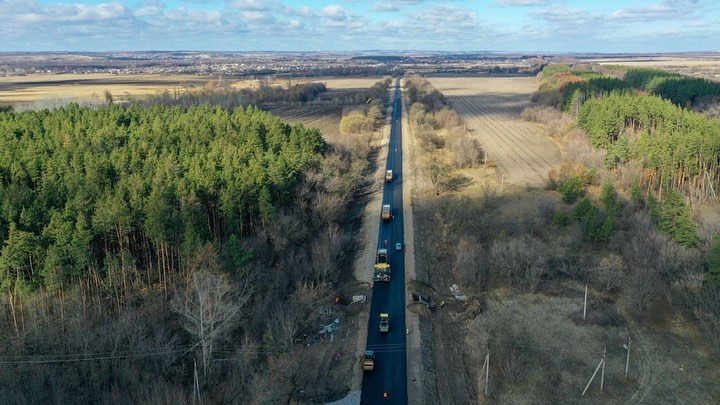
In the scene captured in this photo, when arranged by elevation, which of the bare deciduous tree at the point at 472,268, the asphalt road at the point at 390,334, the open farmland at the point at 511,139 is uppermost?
the open farmland at the point at 511,139

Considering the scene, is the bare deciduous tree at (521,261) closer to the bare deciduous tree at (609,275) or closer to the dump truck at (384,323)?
the bare deciduous tree at (609,275)

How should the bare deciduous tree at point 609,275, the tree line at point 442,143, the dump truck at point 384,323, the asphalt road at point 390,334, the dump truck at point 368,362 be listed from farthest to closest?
the tree line at point 442,143 → the bare deciduous tree at point 609,275 → the dump truck at point 384,323 → the dump truck at point 368,362 → the asphalt road at point 390,334

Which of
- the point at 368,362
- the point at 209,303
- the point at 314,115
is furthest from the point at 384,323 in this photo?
the point at 314,115

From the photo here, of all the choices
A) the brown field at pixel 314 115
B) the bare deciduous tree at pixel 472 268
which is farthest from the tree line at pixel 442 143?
the bare deciduous tree at pixel 472 268

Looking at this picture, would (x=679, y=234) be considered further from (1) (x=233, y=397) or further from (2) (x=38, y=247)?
(2) (x=38, y=247)

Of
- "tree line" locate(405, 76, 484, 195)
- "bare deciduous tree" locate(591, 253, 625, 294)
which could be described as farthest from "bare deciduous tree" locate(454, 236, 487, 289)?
"tree line" locate(405, 76, 484, 195)

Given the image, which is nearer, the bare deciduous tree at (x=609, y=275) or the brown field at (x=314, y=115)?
the bare deciduous tree at (x=609, y=275)

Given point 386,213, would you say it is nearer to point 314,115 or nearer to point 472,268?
point 472,268

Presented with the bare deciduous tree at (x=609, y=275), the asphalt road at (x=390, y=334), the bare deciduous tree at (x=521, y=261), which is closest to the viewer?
the asphalt road at (x=390, y=334)

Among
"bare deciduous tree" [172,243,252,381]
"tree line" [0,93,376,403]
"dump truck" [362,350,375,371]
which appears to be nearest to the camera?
"bare deciduous tree" [172,243,252,381]

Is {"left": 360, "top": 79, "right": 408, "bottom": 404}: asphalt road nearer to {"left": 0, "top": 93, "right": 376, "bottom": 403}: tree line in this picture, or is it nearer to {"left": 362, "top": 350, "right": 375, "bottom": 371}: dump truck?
{"left": 362, "top": 350, "right": 375, "bottom": 371}: dump truck

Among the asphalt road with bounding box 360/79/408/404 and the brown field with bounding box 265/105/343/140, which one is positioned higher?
the brown field with bounding box 265/105/343/140
